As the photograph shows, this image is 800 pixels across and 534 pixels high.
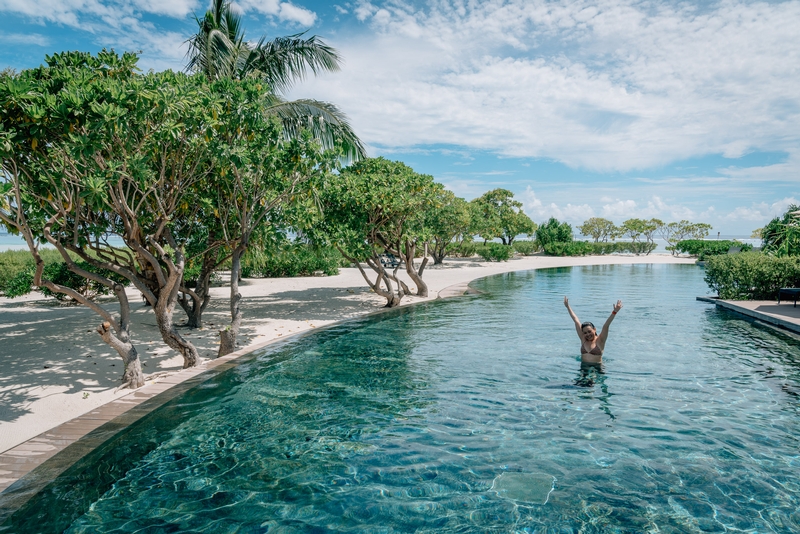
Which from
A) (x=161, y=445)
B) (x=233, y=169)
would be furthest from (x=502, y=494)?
(x=233, y=169)

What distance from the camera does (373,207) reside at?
17438 millimetres

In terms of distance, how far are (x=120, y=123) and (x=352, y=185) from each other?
10.1 m

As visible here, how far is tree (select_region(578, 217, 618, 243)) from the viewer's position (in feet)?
282

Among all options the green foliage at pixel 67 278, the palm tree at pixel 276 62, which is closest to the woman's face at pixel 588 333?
the palm tree at pixel 276 62

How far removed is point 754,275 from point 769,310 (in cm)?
367

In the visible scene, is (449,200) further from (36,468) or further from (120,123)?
(36,468)

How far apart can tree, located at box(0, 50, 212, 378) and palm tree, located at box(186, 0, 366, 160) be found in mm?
7104

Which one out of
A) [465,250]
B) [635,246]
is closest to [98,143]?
[465,250]

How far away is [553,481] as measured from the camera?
574 cm

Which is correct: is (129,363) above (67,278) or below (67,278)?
below

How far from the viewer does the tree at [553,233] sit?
62.3m

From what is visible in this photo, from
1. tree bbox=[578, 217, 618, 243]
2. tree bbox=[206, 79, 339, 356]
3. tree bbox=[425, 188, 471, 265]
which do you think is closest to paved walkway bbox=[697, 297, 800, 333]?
tree bbox=[425, 188, 471, 265]

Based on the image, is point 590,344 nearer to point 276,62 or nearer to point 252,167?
point 252,167

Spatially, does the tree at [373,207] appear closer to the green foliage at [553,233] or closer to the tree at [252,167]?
the tree at [252,167]
